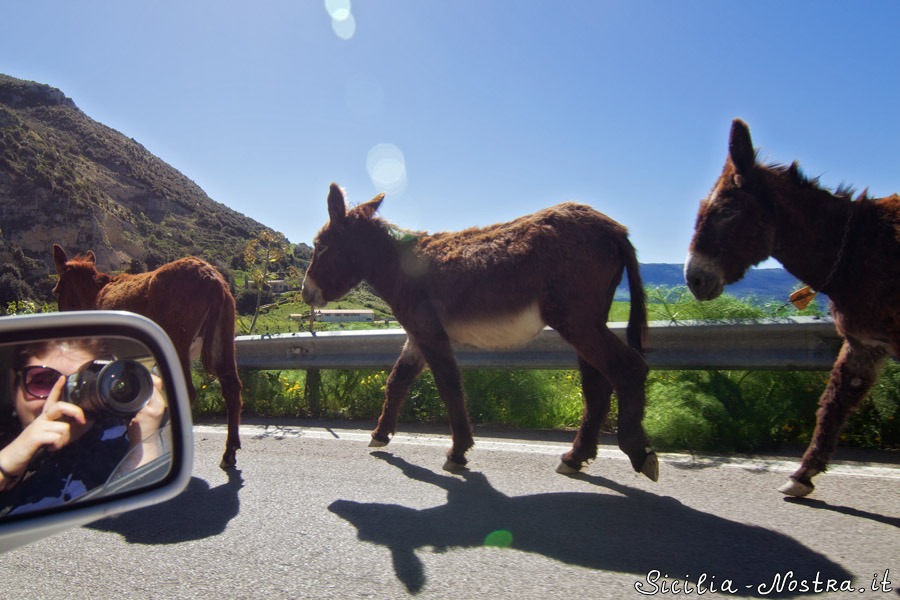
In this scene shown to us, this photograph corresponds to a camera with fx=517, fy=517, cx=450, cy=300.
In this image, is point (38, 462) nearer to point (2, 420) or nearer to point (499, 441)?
point (2, 420)

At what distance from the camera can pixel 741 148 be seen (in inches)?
118

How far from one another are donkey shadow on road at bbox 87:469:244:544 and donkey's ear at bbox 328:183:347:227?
2.45 meters

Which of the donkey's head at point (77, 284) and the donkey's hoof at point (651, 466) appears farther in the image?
the donkey's head at point (77, 284)

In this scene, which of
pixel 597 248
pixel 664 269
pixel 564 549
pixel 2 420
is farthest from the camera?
pixel 664 269

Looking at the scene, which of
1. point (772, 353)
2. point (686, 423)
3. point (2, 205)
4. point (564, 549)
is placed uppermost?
point (2, 205)

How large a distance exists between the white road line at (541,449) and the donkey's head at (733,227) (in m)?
1.43

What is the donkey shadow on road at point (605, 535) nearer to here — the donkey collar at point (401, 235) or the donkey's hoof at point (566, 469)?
A: the donkey's hoof at point (566, 469)

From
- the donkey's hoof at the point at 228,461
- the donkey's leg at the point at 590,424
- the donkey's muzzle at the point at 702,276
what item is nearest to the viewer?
the donkey's muzzle at the point at 702,276

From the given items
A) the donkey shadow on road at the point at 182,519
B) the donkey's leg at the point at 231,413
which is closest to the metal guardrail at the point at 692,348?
the donkey's leg at the point at 231,413

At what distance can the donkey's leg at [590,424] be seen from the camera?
12.2 feet

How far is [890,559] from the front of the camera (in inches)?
90.7

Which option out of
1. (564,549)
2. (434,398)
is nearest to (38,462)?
(564,549)

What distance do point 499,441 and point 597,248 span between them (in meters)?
2.11

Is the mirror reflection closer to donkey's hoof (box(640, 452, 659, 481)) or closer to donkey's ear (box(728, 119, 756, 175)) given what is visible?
donkey's hoof (box(640, 452, 659, 481))
